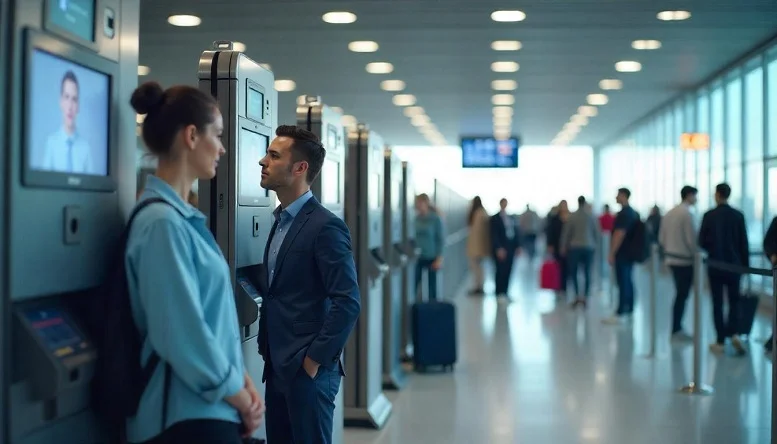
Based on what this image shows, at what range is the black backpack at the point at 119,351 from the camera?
6.55 feet

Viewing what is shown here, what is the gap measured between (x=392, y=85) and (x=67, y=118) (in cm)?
1378

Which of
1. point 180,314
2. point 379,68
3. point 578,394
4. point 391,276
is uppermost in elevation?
point 379,68

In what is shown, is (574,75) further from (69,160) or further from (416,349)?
(69,160)

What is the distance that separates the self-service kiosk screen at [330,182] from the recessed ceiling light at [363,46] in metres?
6.35

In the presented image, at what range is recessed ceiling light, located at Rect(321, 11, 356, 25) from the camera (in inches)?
384

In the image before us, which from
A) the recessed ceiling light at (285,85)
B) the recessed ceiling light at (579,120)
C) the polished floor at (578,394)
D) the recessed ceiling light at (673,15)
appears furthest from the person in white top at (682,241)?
the recessed ceiling light at (579,120)

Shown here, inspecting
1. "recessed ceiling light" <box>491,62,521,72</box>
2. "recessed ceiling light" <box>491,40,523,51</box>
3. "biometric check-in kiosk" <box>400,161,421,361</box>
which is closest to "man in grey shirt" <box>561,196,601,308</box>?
"recessed ceiling light" <box>491,62,521,72</box>

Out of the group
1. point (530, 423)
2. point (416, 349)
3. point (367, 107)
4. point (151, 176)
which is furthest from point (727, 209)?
point (367, 107)

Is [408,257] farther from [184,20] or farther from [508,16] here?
[184,20]

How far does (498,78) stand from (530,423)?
919 centimetres

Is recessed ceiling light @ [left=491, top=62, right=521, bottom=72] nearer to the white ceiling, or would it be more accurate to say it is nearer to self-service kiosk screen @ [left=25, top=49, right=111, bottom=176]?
the white ceiling

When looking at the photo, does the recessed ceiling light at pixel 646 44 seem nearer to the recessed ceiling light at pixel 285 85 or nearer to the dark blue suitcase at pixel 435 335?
the dark blue suitcase at pixel 435 335

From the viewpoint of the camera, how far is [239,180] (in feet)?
11.3

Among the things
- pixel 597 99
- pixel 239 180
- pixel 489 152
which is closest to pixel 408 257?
pixel 239 180
